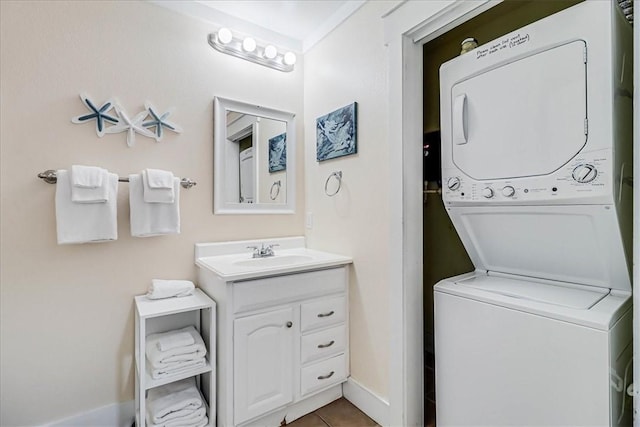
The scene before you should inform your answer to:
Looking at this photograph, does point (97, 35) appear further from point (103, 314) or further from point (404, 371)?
point (404, 371)

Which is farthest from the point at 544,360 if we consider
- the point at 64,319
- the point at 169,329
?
the point at 64,319

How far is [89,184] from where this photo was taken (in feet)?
4.90

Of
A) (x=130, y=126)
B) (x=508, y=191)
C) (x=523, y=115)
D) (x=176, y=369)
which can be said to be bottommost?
(x=176, y=369)

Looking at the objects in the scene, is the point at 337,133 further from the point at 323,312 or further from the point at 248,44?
the point at 323,312

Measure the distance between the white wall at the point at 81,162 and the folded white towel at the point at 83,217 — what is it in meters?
0.14

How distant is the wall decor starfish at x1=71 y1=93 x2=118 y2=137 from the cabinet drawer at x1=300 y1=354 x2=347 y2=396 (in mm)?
1716

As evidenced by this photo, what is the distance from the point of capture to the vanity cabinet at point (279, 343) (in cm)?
151

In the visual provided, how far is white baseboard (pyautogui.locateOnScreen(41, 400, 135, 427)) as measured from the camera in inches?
62.4

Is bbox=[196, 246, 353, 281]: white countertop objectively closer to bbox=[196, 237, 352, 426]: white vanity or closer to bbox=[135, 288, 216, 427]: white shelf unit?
bbox=[196, 237, 352, 426]: white vanity

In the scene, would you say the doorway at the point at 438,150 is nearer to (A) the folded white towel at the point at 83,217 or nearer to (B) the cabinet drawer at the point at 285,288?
(B) the cabinet drawer at the point at 285,288

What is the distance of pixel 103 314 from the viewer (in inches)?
65.9

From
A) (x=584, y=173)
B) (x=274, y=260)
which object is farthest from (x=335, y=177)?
(x=584, y=173)

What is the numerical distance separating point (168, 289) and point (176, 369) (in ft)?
1.39

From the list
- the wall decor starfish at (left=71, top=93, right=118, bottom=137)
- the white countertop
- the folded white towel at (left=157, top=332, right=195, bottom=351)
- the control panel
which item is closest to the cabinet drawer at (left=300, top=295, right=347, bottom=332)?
the white countertop
